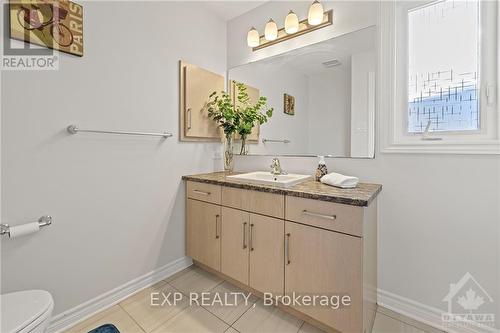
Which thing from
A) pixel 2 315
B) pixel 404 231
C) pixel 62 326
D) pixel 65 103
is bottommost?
pixel 62 326

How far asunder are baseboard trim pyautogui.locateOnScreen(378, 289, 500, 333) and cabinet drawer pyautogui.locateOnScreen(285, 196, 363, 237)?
0.81m

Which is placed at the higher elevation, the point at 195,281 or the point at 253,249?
the point at 253,249

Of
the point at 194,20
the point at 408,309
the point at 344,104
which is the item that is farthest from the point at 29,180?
the point at 408,309

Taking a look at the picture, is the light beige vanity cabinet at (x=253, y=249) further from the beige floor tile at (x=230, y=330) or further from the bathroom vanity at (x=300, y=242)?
the beige floor tile at (x=230, y=330)

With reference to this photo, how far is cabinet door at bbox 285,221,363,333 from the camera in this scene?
1224 millimetres

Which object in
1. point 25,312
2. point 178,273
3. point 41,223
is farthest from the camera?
point 178,273

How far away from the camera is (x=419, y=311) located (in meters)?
1.52

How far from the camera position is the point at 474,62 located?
137cm

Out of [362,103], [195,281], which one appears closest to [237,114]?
[362,103]

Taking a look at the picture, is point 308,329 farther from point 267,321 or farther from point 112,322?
point 112,322

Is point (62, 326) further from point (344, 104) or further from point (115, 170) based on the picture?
point (344, 104)

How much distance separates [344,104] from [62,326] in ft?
7.75

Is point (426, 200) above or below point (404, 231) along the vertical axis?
above

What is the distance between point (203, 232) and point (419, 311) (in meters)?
1.59
